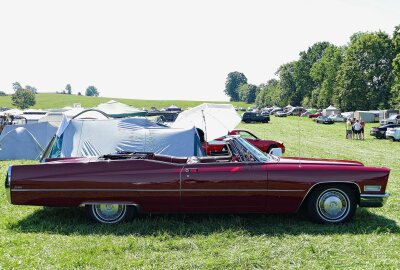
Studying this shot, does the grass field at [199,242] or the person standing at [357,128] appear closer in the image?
the grass field at [199,242]

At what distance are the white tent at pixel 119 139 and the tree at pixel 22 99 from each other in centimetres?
9597

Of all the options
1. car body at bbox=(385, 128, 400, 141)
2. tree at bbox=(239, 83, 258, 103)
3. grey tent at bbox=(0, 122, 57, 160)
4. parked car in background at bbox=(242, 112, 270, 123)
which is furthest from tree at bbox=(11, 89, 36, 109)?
car body at bbox=(385, 128, 400, 141)

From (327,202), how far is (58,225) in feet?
13.2

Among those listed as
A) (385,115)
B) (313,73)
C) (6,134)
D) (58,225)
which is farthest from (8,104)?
(58,225)

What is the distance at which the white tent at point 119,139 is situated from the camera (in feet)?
36.8

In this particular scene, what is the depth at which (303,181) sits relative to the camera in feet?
19.7

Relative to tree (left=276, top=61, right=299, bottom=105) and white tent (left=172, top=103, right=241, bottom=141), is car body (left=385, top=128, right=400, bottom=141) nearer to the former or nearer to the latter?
white tent (left=172, top=103, right=241, bottom=141)

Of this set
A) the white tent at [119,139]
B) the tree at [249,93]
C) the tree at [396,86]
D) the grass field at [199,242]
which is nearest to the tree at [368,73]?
the tree at [396,86]

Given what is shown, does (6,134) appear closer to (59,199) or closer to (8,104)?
(59,199)

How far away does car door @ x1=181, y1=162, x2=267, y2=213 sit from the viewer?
19.5 feet

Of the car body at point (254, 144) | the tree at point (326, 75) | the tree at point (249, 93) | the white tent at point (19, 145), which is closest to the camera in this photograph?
the car body at point (254, 144)

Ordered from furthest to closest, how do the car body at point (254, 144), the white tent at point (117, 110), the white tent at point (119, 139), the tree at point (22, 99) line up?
the tree at point (22, 99) → the white tent at point (117, 110) → the car body at point (254, 144) → the white tent at point (119, 139)

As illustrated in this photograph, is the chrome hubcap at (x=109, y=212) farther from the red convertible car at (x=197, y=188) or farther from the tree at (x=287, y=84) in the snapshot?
the tree at (x=287, y=84)

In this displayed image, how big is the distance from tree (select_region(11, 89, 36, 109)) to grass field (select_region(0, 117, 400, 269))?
100918mm
